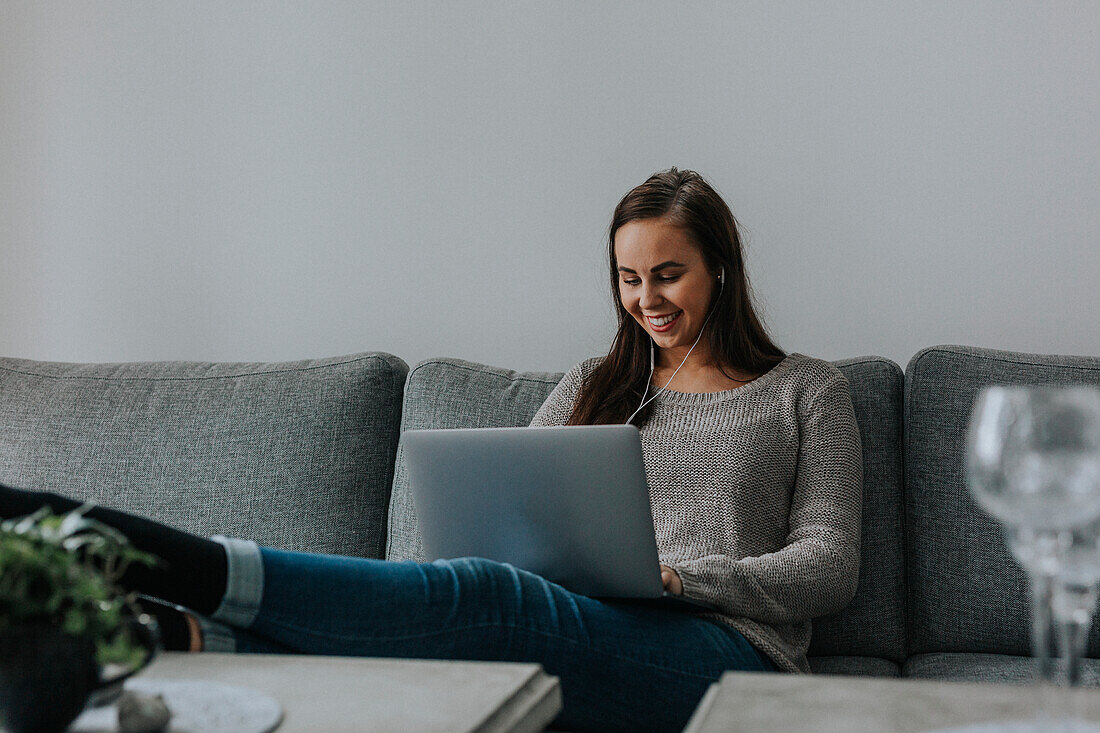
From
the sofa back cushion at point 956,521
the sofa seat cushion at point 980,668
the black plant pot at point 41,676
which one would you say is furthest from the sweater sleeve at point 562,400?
the black plant pot at point 41,676

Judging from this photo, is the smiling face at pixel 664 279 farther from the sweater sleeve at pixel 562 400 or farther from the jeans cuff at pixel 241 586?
the jeans cuff at pixel 241 586

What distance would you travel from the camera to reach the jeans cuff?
1.06m

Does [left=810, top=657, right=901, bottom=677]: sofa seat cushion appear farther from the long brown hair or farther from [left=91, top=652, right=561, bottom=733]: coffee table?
[left=91, top=652, right=561, bottom=733]: coffee table

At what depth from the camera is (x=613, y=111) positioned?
2.16 meters

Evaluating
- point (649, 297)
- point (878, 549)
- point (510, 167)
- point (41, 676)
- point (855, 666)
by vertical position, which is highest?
point (510, 167)

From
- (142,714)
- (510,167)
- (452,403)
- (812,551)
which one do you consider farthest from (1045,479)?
(510,167)

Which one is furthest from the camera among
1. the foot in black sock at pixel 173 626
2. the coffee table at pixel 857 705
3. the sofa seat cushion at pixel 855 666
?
the sofa seat cushion at pixel 855 666

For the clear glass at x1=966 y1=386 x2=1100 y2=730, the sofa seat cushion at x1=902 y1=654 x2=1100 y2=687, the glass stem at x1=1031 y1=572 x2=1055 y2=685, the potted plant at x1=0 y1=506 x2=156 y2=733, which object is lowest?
the sofa seat cushion at x1=902 y1=654 x2=1100 y2=687

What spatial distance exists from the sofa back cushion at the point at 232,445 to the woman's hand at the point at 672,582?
0.65 meters

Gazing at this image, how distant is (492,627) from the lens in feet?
4.03

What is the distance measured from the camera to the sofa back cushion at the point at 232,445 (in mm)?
1831

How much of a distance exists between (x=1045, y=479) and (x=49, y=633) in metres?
0.65

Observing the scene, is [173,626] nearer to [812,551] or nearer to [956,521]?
[812,551]

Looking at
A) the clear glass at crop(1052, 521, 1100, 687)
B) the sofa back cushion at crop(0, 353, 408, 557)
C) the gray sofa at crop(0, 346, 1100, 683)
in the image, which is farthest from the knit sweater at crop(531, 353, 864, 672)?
the clear glass at crop(1052, 521, 1100, 687)
